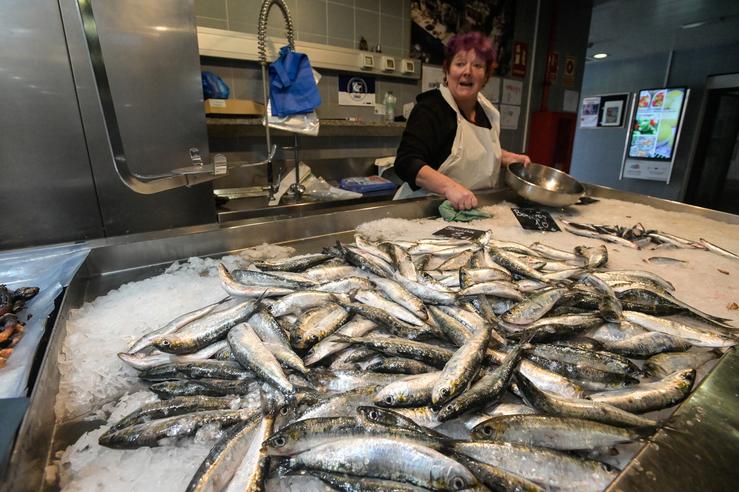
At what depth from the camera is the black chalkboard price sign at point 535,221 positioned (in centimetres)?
238

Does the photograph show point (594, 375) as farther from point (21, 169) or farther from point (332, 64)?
point (332, 64)

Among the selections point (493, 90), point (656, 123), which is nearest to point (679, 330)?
point (493, 90)

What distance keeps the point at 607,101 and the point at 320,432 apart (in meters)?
12.8

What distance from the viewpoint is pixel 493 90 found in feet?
18.9

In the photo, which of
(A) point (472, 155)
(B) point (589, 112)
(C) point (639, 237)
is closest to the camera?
(C) point (639, 237)

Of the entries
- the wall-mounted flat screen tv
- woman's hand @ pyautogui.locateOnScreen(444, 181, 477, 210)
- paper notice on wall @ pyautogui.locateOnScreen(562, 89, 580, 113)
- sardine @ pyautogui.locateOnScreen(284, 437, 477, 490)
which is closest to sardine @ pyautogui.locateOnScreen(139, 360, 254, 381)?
sardine @ pyautogui.locateOnScreen(284, 437, 477, 490)

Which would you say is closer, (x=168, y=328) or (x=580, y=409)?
(x=580, y=409)

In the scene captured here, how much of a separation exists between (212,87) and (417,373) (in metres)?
3.25

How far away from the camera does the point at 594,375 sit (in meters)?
1.00

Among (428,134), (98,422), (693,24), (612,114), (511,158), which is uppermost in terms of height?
(693,24)

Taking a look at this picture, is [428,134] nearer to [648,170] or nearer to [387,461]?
[387,461]

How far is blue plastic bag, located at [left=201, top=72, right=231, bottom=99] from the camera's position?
3207 millimetres

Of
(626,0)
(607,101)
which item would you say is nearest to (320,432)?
(626,0)

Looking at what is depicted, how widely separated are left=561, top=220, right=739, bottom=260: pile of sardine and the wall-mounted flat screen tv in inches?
353
